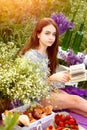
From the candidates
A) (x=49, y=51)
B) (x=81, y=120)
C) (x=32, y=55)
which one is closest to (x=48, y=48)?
(x=49, y=51)

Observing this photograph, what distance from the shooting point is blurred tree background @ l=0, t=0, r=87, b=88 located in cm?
281

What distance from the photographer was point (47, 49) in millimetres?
2057

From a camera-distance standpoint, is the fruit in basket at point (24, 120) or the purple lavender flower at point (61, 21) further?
the purple lavender flower at point (61, 21)

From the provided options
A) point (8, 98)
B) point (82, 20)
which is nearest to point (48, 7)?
point (82, 20)

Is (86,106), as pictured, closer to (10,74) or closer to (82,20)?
(10,74)

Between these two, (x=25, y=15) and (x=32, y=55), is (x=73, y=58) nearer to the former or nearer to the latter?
(x=32, y=55)

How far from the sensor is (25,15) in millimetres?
2936

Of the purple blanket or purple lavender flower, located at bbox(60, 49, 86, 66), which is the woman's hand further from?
purple lavender flower, located at bbox(60, 49, 86, 66)

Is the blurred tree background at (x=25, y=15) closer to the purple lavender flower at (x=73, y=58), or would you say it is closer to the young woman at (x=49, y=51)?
the purple lavender flower at (x=73, y=58)

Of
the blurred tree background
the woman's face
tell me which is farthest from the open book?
the blurred tree background

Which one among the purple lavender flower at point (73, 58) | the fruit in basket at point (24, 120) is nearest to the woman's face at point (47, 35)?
the purple lavender flower at point (73, 58)

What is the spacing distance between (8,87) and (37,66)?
0.22 metres

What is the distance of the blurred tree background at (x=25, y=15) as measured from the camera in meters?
2.81

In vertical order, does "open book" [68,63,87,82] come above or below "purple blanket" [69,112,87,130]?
above
